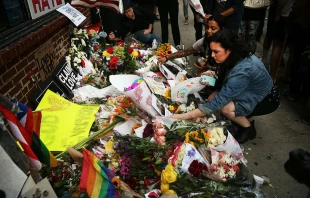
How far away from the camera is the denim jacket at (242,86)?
2.44 m

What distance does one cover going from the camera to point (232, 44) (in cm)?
246

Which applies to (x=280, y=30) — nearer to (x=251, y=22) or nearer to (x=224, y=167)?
(x=251, y=22)

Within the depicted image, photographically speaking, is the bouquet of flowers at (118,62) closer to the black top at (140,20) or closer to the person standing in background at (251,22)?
the black top at (140,20)

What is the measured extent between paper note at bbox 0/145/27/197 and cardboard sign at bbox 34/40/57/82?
6.54 ft

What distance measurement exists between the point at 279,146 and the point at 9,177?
2.75 m

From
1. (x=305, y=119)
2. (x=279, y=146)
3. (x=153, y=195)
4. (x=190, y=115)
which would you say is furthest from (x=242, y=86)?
(x=305, y=119)

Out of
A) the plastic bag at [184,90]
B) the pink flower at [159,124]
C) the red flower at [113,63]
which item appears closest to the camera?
the pink flower at [159,124]

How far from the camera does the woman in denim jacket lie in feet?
8.03

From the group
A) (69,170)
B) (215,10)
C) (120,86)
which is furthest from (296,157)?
(215,10)

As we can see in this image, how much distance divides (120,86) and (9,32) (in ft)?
4.00

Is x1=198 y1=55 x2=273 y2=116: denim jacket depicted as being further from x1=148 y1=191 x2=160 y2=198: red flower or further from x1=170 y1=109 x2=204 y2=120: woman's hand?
x1=148 y1=191 x2=160 y2=198: red flower

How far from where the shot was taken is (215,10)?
14.6 ft

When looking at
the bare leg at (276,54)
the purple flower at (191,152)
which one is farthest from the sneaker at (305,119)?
the purple flower at (191,152)

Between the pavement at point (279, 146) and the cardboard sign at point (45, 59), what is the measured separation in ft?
8.12
